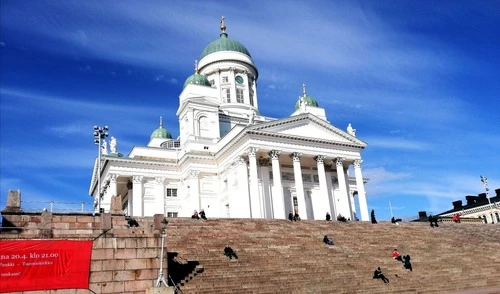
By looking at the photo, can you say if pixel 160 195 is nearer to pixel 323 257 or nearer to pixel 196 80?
pixel 196 80

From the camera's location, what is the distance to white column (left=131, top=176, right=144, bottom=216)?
4262cm

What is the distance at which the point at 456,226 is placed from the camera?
36.4m

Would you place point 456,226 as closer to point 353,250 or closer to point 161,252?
point 353,250

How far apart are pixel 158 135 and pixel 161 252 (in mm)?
39859

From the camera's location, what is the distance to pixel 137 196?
1693 inches

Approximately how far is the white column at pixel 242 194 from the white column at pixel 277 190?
7.92ft

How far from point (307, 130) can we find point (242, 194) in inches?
367

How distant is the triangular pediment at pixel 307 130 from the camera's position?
133 feet

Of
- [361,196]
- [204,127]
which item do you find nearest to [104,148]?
[204,127]

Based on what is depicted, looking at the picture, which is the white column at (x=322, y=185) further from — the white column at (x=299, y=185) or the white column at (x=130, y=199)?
→ the white column at (x=130, y=199)

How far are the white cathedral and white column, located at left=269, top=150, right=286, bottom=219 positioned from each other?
9 centimetres

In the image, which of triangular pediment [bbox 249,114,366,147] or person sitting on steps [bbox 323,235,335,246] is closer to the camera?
person sitting on steps [bbox 323,235,335,246]

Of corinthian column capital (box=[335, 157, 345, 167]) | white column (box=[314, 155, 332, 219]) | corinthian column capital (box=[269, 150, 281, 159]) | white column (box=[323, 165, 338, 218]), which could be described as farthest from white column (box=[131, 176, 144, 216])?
corinthian column capital (box=[335, 157, 345, 167])

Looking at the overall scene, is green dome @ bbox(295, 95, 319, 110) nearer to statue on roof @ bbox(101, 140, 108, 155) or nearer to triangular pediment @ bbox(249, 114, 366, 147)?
triangular pediment @ bbox(249, 114, 366, 147)
